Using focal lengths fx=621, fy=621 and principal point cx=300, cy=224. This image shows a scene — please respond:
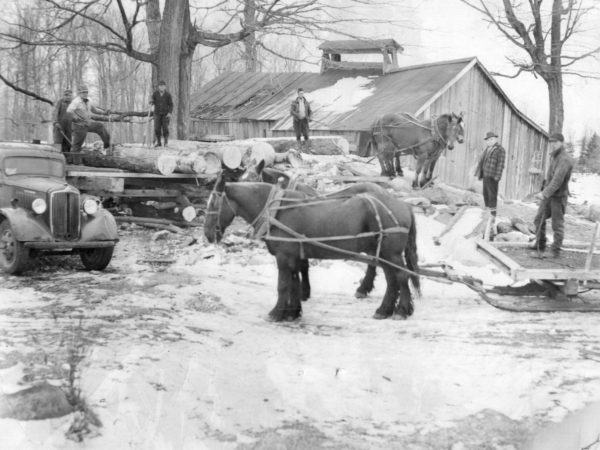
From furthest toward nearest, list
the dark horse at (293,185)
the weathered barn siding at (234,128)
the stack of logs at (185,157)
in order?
the weathered barn siding at (234,128) → the stack of logs at (185,157) → the dark horse at (293,185)

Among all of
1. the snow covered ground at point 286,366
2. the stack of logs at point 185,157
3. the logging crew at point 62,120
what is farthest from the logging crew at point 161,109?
the snow covered ground at point 286,366

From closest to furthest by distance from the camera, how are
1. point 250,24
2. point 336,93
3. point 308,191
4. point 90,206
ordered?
point 308,191 → point 90,206 → point 250,24 → point 336,93

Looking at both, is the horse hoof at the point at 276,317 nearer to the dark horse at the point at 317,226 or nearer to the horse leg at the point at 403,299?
the dark horse at the point at 317,226

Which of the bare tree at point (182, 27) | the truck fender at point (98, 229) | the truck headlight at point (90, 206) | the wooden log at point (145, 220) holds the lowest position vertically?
the wooden log at point (145, 220)

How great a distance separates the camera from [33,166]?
1055 centimetres

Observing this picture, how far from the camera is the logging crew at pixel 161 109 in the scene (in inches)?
592

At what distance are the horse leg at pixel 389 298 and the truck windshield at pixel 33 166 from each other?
20.4 feet

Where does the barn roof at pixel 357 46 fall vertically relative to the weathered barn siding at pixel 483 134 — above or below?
above

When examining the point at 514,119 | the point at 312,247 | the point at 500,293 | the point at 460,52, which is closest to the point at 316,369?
the point at 312,247

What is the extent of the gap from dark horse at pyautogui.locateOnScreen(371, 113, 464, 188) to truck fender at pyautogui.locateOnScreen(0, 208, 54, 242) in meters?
8.64

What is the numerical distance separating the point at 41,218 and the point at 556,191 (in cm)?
763

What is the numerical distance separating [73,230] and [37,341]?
13.0 feet

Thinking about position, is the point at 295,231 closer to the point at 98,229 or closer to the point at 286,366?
the point at 286,366

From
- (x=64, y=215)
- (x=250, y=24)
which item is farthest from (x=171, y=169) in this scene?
(x=250, y=24)
